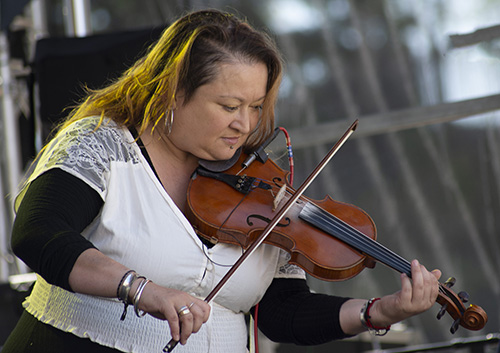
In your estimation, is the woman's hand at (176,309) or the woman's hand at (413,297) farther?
the woman's hand at (413,297)

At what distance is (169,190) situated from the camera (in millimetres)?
1667

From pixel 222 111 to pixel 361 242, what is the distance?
1.60 feet

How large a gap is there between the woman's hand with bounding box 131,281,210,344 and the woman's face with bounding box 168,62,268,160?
573mm

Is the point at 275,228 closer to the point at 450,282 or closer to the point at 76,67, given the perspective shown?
the point at 450,282

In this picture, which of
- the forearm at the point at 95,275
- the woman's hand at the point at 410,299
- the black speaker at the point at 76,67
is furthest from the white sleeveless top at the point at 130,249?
the black speaker at the point at 76,67

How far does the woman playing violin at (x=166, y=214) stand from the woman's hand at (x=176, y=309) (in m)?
0.15

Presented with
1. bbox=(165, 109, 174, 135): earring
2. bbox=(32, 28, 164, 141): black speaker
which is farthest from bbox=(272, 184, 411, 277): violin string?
bbox=(32, 28, 164, 141): black speaker

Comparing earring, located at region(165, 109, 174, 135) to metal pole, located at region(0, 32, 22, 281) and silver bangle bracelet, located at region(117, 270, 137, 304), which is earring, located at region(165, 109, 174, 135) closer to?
silver bangle bracelet, located at region(117, 270, 137, 304)

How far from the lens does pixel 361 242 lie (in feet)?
5.34

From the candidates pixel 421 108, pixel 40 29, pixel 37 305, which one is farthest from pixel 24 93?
pixel 37 305

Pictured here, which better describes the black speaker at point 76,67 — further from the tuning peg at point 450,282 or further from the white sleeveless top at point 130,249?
the tuning peg at point 450,282

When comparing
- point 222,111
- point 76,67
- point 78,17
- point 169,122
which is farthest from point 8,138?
point 222,111

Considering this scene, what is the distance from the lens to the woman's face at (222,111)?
5.22 feet

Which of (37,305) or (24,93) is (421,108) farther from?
(24,93)
